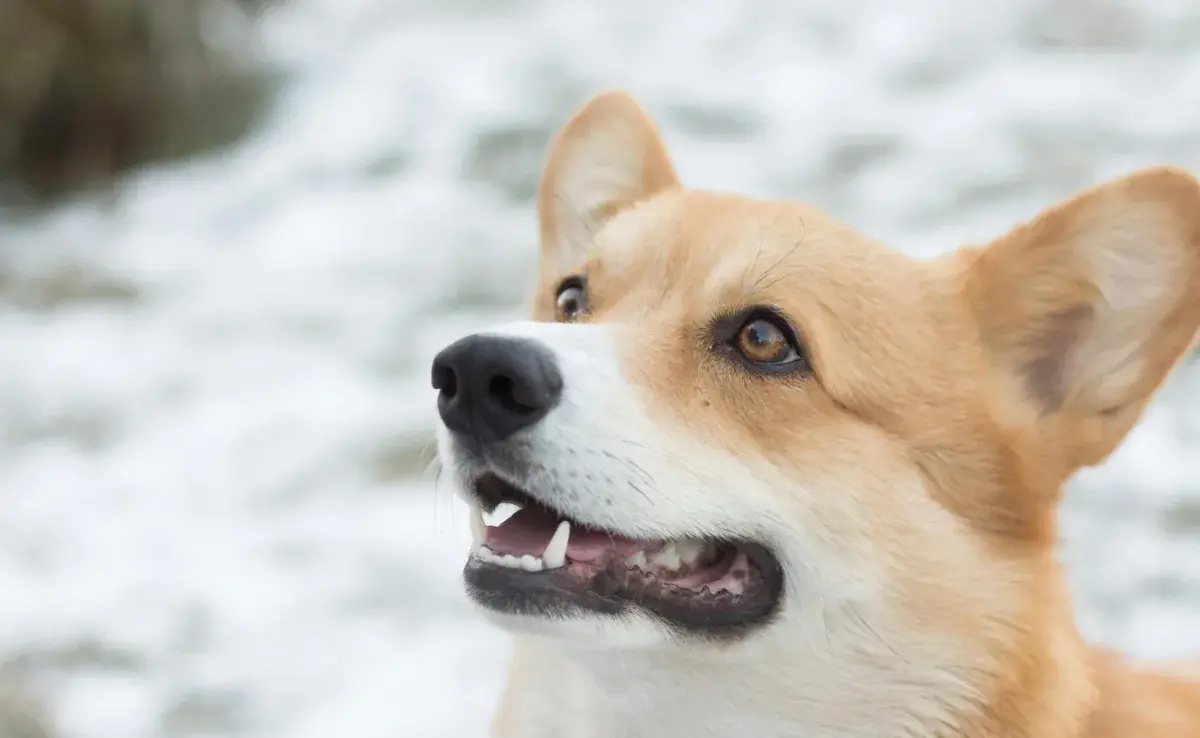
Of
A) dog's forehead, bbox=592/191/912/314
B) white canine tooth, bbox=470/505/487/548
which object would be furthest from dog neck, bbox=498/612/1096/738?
dog's forehead, bbox=592/191/912/314

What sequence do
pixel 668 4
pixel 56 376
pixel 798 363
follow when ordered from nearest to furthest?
pixel 798 363 → pixel 56 376 → pixel 668 4

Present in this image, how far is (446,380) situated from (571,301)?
2.04 ft

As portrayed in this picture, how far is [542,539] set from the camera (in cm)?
199

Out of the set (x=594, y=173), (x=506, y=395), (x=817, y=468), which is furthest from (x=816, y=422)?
(x=594, y=173)

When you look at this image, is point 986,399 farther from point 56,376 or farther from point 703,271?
point 56,376

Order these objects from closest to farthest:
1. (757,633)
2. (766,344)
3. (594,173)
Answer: (757,633) < (766,344) < (594,173)

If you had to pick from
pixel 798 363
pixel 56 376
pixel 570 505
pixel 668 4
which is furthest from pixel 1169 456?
pixel 668 4

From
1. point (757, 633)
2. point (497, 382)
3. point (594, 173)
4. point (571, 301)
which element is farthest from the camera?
point (594, 173)

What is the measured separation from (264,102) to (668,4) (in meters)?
3.01

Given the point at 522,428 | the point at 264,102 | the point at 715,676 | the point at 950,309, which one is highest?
the point at 264,102

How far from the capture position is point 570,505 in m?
1.88

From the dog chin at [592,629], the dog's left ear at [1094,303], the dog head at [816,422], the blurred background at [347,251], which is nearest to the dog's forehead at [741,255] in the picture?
the dog head at [816,422]

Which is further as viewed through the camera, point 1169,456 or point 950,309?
point 1169,456

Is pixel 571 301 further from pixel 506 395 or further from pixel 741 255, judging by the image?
pixel 506 395
